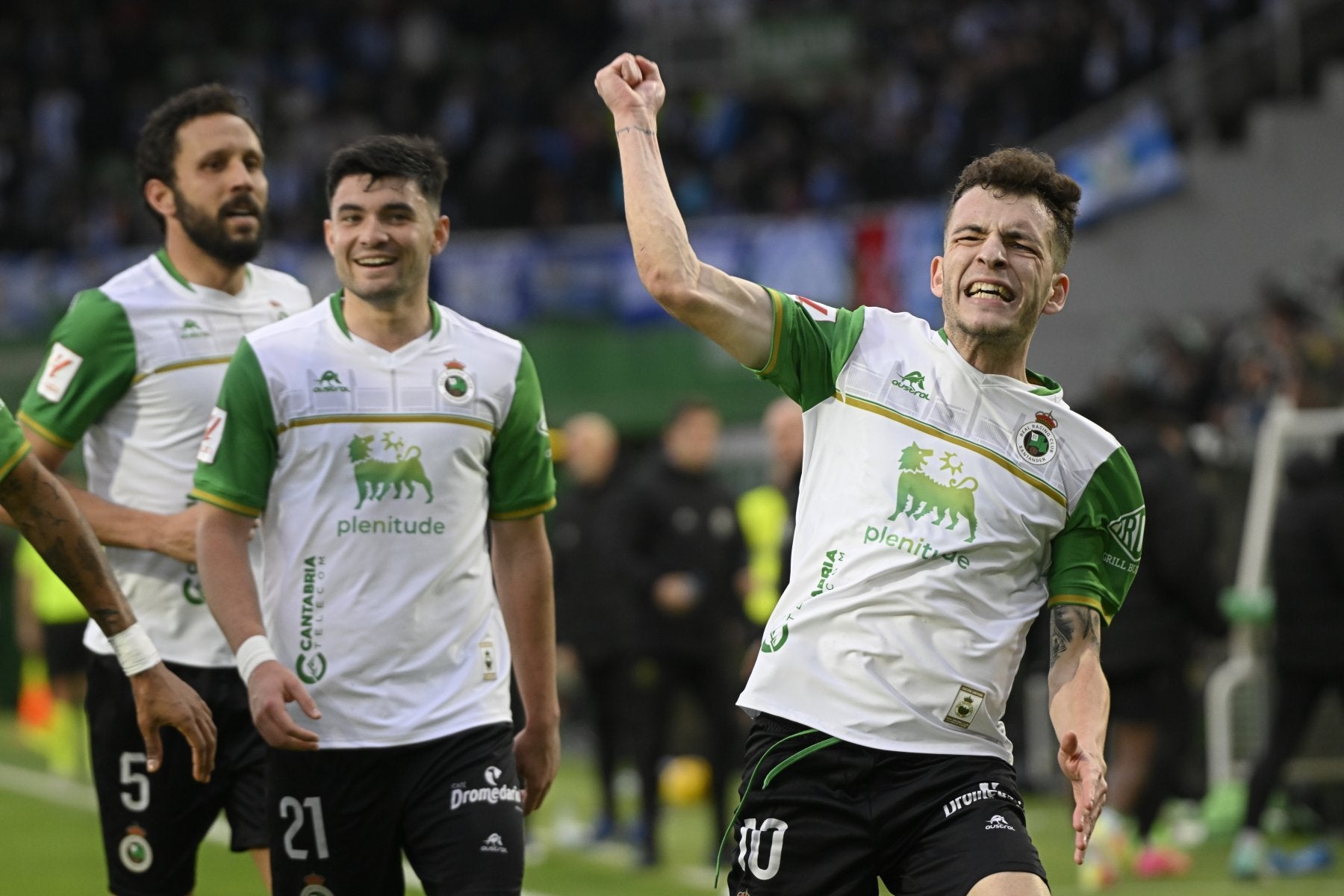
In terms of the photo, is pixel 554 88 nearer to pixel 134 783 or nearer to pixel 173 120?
pixel 173 120

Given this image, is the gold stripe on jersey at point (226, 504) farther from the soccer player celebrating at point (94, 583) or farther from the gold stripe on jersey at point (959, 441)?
the gold stripe on jersey at point (959, 441)

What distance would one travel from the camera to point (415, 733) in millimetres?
5082

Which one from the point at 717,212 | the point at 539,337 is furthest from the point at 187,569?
the point at 717,212

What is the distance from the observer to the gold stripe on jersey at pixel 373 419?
16.8ft

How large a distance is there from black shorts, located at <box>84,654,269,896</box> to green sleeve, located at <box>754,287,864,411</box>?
204 cm

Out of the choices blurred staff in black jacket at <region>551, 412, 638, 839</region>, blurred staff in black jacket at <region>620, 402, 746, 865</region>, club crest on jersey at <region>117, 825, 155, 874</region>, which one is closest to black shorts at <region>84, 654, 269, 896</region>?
club crest on jersey at <region>117, 825, 155, 874</region>

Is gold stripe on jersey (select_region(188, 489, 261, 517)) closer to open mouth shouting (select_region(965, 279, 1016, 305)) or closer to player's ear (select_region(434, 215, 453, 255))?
player's ear (select_region(434, 215, 453, 255))

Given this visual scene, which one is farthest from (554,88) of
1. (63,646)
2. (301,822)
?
(301,822)

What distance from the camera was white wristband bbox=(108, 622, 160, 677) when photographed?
15.9ft

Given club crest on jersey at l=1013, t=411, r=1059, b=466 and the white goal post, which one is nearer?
club crest on jersey at l=1013, t=411, r=1059, b=466

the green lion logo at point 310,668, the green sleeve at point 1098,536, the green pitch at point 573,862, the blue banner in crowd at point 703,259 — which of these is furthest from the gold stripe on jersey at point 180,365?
the blue banner in crowd at point 703,259

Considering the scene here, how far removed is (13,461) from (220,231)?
1.50 meters

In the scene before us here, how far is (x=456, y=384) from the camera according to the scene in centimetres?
527

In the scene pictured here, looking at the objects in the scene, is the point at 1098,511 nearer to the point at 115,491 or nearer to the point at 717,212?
the point at 115,491
